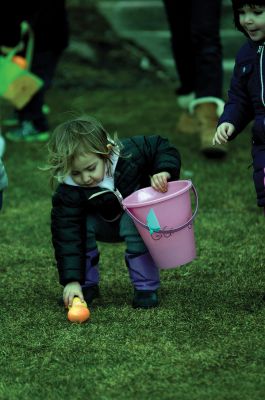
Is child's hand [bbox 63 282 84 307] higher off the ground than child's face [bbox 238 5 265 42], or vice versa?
child's face [bbox 238 5 265 42]

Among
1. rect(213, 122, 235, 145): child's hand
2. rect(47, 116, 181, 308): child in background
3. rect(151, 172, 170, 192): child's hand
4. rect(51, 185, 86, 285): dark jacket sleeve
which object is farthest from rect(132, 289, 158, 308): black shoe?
rect(213, 122, 235, 145): child's hand

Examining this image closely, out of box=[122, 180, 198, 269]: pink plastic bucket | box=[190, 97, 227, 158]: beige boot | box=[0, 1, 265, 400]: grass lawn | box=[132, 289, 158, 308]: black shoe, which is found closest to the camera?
box=[0, 1, 265, 400]: grass lawn

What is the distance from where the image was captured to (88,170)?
10.6 ft

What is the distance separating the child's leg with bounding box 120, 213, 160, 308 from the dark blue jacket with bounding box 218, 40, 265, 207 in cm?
45

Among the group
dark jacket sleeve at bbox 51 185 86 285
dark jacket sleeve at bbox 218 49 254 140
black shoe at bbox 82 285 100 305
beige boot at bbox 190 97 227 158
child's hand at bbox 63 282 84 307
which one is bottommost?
beige boot at bbox 190 97 227 158

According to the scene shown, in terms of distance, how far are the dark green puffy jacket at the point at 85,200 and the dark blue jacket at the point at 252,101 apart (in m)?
0.26

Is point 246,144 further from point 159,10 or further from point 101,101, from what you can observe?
point 159,10

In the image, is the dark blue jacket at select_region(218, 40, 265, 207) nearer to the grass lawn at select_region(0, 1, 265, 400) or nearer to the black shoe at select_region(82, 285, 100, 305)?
the grass lawn at select_region(0, 1, 265, 400)

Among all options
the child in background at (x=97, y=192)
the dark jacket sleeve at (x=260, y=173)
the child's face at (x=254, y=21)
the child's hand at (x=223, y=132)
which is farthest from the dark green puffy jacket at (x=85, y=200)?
the child's face at (x=254, y=21)

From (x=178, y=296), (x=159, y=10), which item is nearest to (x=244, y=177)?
(x=178, y=296)

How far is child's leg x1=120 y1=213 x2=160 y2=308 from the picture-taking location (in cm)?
331

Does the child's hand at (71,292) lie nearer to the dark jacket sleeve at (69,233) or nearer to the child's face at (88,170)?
the dark jacket sleeve at (69,233)

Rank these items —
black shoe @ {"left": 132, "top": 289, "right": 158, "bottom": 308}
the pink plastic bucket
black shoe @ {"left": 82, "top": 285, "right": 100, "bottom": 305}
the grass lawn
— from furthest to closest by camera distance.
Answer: black shoe @ {"left": 82, "top": 285, "right": 100, "bottom": 305}, black shoe @ {"left": 132, "top": 289, "right": 158, "bottom": 308}, the pink plastic bucket, the grass lawn

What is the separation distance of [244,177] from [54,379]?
8.43ft
